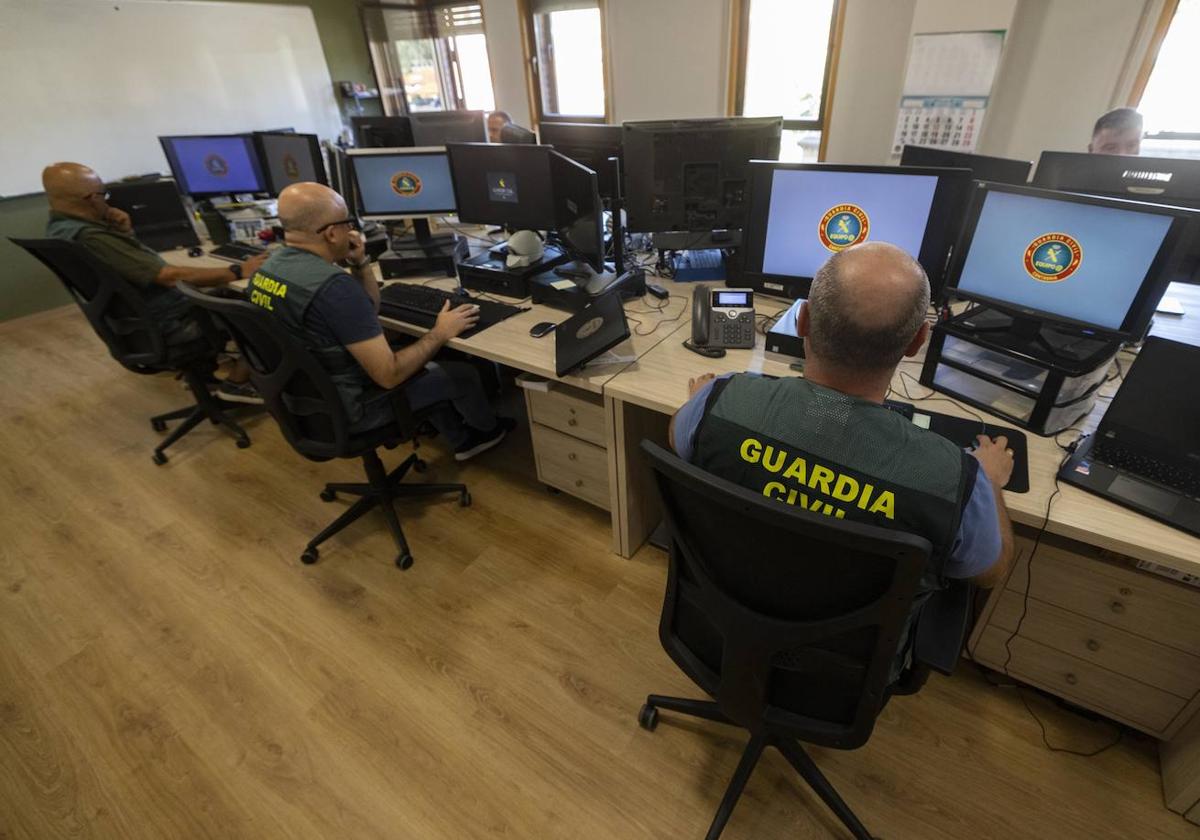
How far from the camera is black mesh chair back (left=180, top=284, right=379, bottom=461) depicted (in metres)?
1.51

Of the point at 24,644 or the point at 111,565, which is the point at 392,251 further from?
the point at 24,644

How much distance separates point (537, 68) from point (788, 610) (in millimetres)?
5485

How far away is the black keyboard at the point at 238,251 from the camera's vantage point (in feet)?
9.27

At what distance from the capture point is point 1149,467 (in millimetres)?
1135

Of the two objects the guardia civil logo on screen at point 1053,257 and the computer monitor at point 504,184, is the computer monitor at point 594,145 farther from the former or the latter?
the guardia civil logo on screen at point 1053,257

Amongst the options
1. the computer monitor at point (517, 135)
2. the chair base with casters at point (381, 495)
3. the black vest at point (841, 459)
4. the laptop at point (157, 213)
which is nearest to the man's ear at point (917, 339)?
the black vest at point (841, 459)

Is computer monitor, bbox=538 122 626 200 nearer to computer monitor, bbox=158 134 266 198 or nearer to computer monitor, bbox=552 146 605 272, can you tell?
computer monitor, bbox=552 146 605 272

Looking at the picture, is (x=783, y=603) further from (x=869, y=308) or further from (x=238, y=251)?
(x=238, y=251)

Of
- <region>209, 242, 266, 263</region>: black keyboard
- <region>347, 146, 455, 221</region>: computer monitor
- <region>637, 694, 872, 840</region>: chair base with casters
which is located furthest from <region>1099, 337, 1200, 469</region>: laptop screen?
<region>209, 242, 266, 263</region>: black keyboard

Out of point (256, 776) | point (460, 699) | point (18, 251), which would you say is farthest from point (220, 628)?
point (18, 251)

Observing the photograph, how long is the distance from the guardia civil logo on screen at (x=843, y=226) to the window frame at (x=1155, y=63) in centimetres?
240

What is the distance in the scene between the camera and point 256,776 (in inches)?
56.0

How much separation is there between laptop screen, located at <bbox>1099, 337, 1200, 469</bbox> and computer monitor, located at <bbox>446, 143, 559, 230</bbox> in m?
1.77

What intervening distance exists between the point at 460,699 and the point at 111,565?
1.52 meters
